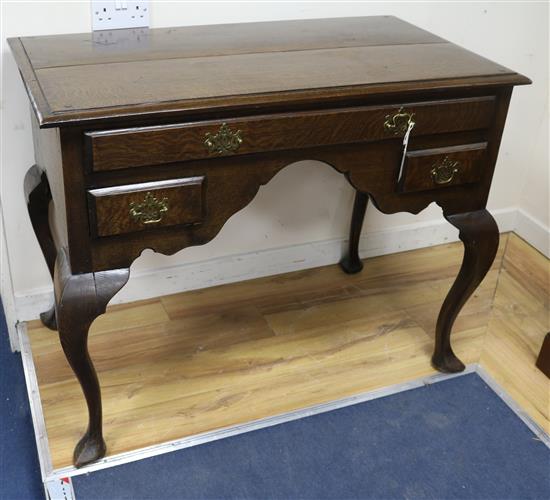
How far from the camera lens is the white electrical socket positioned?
1.57 m

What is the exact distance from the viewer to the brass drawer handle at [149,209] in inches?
48.7

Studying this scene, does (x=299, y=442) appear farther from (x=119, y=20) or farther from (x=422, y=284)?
(x=119, y=20)

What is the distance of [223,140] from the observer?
1.24m

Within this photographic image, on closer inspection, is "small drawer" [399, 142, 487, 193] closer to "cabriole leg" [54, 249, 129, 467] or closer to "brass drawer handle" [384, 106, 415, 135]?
"brass drawer handle" [384, 106, 415, 135]

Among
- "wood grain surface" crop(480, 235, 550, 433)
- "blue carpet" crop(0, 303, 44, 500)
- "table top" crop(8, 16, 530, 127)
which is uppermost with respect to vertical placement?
"table top" crop(8, 16, 530, 127)

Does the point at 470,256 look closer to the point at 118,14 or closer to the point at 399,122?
the point at 399,122

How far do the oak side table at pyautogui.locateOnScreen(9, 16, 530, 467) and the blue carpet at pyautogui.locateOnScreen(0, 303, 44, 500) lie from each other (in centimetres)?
10

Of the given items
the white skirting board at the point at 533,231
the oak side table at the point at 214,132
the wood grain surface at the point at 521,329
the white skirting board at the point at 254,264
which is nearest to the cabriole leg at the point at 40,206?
the oak side table at the point at 214,132

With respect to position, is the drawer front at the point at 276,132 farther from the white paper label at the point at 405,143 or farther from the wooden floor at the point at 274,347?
the wooden floor at the point at 274,347

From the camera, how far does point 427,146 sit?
4.71ft

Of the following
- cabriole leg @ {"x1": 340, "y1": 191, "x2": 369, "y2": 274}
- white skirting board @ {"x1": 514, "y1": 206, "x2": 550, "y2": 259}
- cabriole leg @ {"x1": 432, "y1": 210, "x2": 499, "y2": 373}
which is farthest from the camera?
white skirting board @ {"x1": 514, "y1": 206, "x2": 550, "y2": 259}

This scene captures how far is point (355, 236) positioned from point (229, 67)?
0.84 m

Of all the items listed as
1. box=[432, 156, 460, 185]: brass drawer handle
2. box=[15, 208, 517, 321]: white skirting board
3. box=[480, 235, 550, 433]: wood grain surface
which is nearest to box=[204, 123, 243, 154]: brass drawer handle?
box=[432, 156, 460, 185]: brass drawer handle

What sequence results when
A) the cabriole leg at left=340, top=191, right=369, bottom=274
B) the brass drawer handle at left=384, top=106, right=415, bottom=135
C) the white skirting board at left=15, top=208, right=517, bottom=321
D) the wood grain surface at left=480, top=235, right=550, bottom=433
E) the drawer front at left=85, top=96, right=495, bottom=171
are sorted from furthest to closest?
1. the cabriole leg at left=340, top=191, right=369, bottom=274
2. the white skirting board at left=15, top=208, right=517, bottom=321
3. the wood grain surface at left=480, top=235, right=550, bottom=433
4. the brass drawer handle at left=384, top=106, right=415, bottom=135
5. the drawer front at left=85, top=96, right=495, bottom=171
